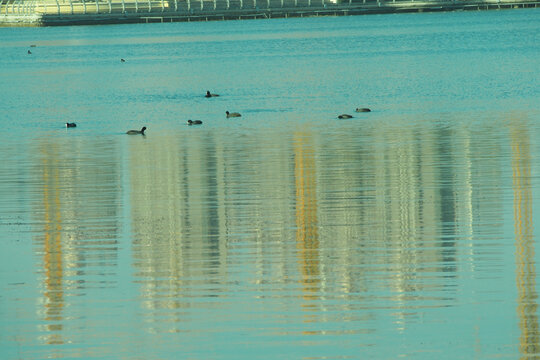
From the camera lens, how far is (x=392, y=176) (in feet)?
65.8

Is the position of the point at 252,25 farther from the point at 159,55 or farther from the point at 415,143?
the point at 415,143

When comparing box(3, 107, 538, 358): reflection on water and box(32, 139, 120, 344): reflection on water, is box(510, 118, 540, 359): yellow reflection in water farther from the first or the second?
box(32, 139, 120, 344): reflection on water

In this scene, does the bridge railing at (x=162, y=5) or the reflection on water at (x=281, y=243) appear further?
the bridge railing at (x=162, y=5)

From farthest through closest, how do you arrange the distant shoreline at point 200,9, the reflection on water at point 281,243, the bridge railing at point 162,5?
1. the bridge railing at point 162,5
2. the distant shoreline at point 200,9
3. the reflection on water at point 281,243

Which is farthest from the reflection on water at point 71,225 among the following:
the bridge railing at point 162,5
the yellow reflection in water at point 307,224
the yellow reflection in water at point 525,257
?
the bridge railing at point 162,5

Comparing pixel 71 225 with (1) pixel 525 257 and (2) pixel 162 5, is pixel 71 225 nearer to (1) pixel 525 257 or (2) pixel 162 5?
(1) pixel 525 257

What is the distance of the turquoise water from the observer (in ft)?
34.0

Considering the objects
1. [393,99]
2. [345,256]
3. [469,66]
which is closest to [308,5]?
[469,66]

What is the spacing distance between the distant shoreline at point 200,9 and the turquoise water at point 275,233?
137 m

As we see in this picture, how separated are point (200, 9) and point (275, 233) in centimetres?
16392

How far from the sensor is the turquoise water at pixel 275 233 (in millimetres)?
10367

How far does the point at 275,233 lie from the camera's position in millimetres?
14852

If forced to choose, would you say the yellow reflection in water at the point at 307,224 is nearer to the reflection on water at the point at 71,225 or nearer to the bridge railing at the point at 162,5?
the reflection on water at the point at 71,225

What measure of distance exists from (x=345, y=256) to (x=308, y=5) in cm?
17014
